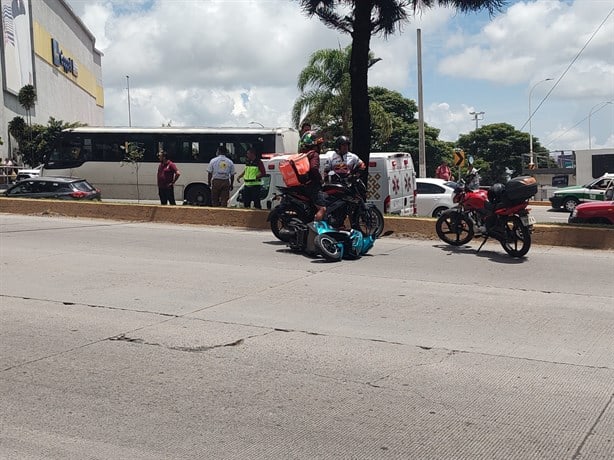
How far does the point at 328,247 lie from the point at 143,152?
17.0m

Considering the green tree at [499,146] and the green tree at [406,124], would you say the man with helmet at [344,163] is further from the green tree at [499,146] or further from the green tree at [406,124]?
the green tree at [499,146]

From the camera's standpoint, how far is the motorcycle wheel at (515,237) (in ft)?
36.9

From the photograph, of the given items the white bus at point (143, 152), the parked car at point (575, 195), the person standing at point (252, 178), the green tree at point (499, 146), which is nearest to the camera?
the person standing at point (252, 178)

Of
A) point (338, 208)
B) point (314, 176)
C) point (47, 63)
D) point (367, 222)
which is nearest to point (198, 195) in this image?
point (314, 176)

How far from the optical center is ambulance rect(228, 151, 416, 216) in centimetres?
1705

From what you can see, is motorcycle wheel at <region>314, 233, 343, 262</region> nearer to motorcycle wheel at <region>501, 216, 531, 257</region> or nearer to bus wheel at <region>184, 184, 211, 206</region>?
motorcycle wheel at <region>501, 216, 531, 257</region>

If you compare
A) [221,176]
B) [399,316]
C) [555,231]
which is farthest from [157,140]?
[399,316]

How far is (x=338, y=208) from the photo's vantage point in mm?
11508

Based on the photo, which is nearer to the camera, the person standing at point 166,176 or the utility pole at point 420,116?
the person standing at point 166,176

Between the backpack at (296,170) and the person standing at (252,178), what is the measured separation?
4663mm

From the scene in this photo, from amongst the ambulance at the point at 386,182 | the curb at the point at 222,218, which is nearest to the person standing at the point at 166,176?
the ambulance at the point at 386,182

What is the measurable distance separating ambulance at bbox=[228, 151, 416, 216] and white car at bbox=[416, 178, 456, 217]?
2.72 meters

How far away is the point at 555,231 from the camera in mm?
13047

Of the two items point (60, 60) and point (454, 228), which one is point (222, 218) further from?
point (60, 60)
